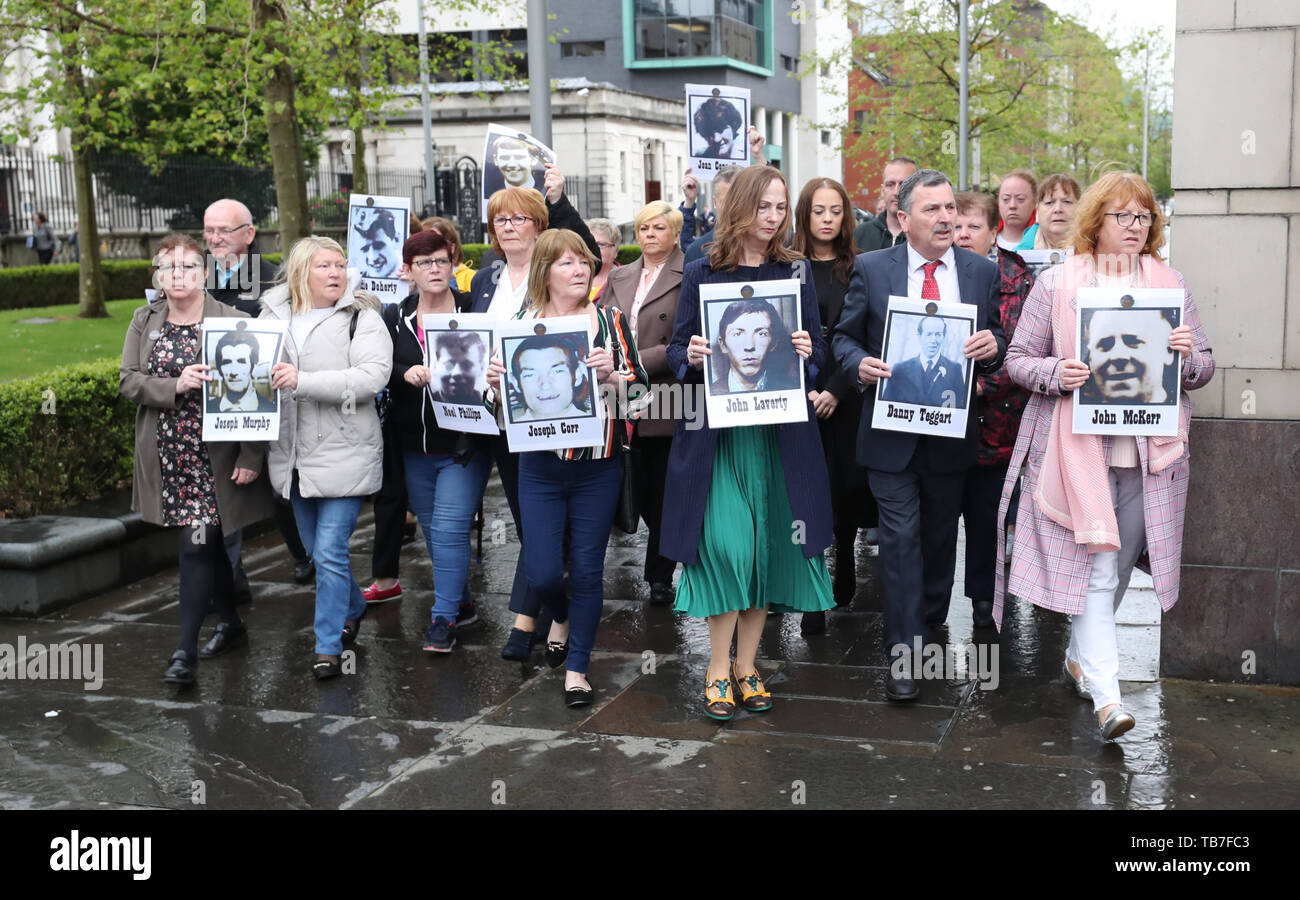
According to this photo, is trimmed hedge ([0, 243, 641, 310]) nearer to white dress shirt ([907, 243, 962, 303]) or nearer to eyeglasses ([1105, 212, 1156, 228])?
white dress shirt ([907, 243, 962, 303])

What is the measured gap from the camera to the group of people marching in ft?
18.3

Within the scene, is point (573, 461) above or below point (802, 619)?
above

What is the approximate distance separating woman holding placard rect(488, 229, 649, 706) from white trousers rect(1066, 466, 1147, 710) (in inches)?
77.6

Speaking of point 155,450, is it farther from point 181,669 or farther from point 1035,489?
point 1035,489

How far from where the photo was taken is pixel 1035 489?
5.72 metres

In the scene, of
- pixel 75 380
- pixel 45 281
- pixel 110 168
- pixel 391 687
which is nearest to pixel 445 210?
pixel 110 168

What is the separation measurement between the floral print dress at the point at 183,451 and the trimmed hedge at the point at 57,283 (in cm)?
2018

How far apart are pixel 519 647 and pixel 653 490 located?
1.28 metres

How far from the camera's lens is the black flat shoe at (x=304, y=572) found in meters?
8.28

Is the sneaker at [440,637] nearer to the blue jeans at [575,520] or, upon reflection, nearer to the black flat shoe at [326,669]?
the black flat shoe at [326,669]
